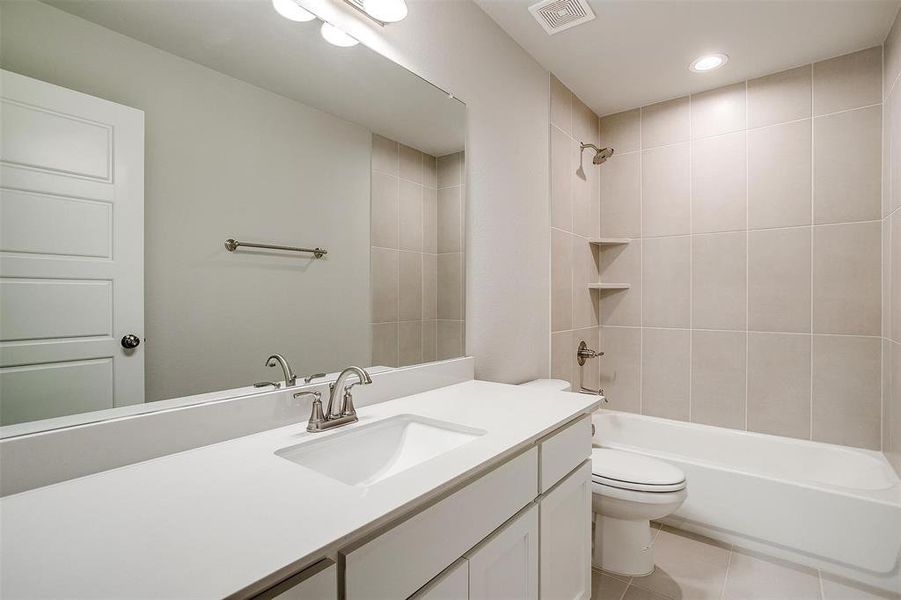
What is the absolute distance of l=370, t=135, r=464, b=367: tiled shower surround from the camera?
1482 mm

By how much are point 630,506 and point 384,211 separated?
1.54 meters

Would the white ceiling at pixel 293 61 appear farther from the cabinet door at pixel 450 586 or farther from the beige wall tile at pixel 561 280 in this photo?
the cabinet door at pixel 450 586

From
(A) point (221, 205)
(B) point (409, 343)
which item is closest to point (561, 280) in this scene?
(B) point (409, 343)

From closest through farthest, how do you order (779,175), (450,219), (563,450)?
(563,450)
(450,219)
(779,175)

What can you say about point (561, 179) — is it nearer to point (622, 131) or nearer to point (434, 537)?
point (622, 131)

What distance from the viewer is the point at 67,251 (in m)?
0.82

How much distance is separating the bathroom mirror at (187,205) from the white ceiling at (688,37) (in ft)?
3.22

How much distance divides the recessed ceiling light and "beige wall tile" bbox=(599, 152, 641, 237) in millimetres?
588

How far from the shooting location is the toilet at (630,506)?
1.76 meters

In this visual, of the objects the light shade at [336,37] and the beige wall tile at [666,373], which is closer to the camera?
the light shade at [336,37]

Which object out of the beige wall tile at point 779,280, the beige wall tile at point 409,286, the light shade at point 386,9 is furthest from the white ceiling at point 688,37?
the beige wall tile at point 409,286

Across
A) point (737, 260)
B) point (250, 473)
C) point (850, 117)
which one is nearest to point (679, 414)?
point (737, 260)

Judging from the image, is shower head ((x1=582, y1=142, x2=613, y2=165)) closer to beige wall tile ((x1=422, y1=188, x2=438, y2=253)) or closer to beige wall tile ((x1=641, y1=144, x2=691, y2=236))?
beige wall tile ((x1=641, y1=144, x2=691, y2=236))

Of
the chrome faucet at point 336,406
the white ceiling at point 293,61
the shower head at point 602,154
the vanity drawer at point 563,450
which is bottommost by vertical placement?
the vanity drawer at point 563,450
